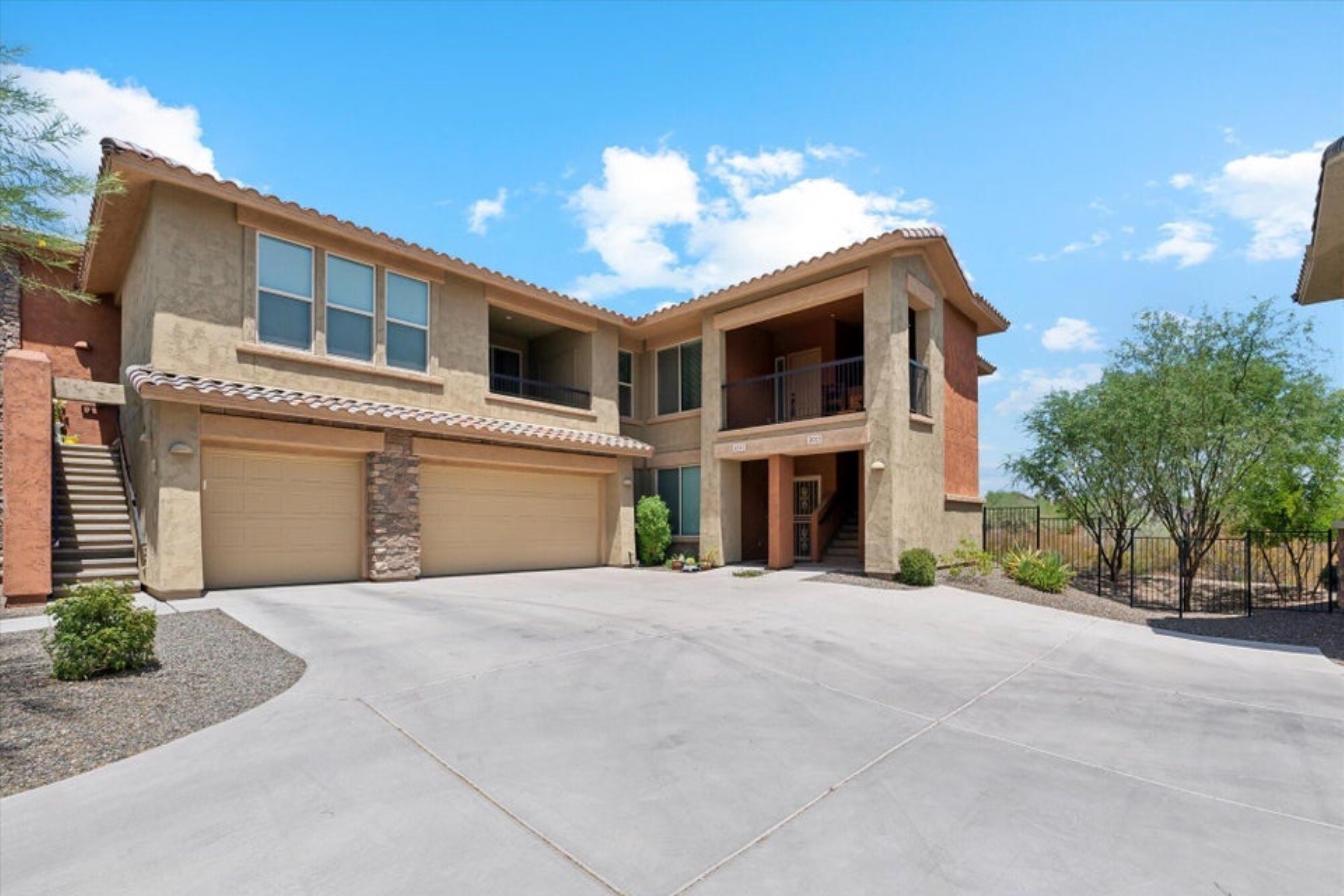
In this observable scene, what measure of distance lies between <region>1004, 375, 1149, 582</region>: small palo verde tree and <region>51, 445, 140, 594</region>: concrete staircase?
18858 millimetres

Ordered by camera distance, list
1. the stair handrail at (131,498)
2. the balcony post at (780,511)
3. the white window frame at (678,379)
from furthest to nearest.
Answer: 1. the white window frame at (678,379)
2. the balcony post at (780,511)
3. the stair handrail at (131,498)

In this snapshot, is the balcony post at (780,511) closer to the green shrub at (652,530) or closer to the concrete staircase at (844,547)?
the concrete staircase at (844,547)

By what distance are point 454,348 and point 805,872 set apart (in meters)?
13.1

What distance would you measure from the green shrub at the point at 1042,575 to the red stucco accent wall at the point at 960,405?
2930mm

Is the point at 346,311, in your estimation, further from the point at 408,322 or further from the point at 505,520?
the point at 505,520

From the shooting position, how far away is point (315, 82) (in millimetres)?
9531

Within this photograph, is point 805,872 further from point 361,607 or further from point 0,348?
point 0,348

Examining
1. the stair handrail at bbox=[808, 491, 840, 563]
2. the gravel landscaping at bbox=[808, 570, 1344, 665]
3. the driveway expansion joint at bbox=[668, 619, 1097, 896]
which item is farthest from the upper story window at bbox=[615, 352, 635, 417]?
the driveway expansion joint at bbox=[668, 619, 1097, 896]

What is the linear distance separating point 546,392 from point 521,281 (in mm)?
3908

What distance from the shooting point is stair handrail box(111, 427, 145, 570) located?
10.9 meters

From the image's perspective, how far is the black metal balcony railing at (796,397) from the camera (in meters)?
17.3

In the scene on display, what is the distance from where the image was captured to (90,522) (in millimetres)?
11250

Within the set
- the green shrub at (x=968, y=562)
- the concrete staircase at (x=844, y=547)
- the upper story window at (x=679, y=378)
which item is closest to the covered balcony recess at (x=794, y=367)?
the upper story window at (x=679, y=378)

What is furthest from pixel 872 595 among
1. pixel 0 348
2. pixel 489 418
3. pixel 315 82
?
pixel 0 348
